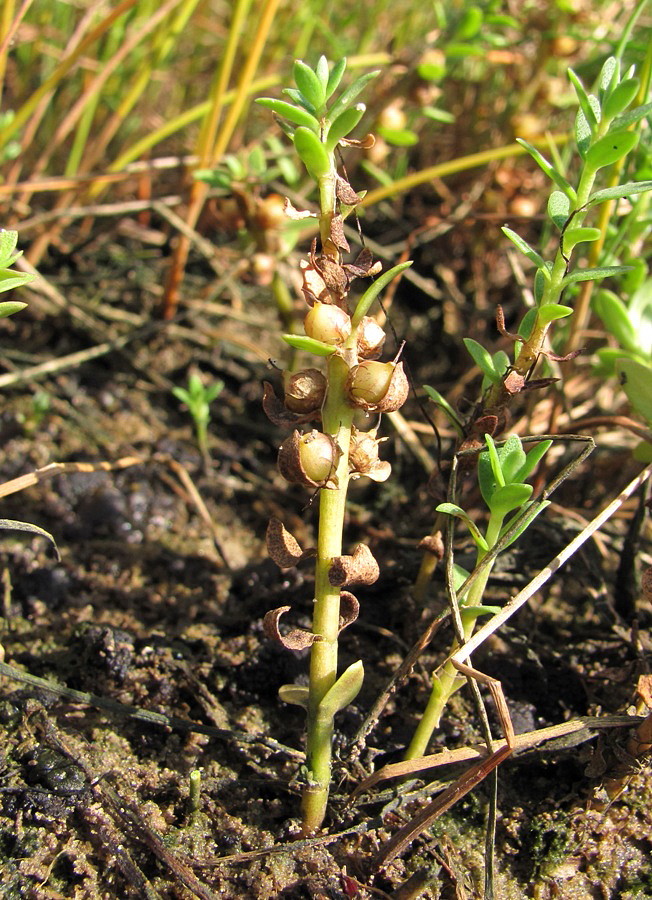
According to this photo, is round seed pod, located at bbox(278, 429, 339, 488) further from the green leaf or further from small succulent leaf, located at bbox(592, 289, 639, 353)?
small succulent leaf, located at bbox(592, 289, 639, 353)

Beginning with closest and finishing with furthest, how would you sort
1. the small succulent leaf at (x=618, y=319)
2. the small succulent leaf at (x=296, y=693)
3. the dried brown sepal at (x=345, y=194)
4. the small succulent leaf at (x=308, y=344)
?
the small succulent leaf at (x=308, y=344), the dried brown sepal at (x=345, y=194), the small succulent leaf at (x=296, y=693), the small succulent leaf at (x=618, y=319)

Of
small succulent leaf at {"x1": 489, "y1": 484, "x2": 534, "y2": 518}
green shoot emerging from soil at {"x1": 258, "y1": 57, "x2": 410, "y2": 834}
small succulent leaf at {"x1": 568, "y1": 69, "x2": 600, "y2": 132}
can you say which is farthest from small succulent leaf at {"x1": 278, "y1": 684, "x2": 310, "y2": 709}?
small succulent leaf at {"x1": 568, "y1": 69, "x2": 600, "y2": 132}

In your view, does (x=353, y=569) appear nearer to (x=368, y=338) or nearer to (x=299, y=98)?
(x=368, y=338)

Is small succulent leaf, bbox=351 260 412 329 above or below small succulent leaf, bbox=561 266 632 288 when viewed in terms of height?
below

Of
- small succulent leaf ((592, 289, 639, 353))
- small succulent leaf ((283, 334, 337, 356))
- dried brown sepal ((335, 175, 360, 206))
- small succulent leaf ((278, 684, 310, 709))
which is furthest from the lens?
small succulent leaf ((592, 289, 639, 353))

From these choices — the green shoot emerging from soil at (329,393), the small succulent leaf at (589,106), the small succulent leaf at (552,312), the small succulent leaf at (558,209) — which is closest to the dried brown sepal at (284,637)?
the green shoot emerging from soil at (329,393)

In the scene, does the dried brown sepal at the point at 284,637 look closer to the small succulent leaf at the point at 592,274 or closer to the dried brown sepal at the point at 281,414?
the dried brown sepal at the point at 281,414
